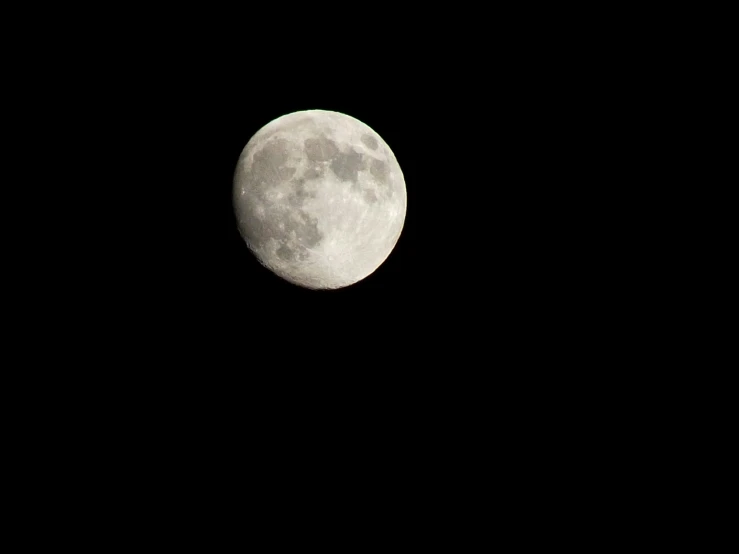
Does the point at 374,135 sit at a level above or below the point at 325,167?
above

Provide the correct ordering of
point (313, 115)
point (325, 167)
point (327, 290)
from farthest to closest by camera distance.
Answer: point (327, 290)
point (313, 115)
point (325, 167)

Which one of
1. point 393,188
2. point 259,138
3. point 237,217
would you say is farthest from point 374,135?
point 237,217

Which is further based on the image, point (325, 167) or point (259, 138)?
point (259, 138)

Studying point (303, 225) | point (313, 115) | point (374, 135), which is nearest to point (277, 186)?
point (303, 225)

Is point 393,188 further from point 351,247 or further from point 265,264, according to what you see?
point 265,264

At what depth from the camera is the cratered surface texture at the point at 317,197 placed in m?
3.25

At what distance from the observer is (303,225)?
3.28 m

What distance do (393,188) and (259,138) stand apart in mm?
1020

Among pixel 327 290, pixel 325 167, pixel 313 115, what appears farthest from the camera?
pixel 327 290

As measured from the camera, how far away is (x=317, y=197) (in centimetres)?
322

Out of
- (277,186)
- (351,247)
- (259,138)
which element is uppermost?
(259,138)

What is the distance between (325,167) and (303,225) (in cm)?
41

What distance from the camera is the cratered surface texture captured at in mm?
3246

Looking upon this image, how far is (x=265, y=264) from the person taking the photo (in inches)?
143
